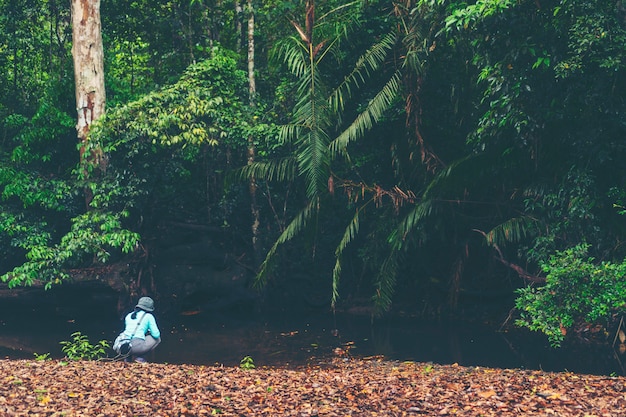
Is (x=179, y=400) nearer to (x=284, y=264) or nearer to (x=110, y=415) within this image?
(x=110, y=415)

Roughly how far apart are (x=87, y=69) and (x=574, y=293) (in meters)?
11.4

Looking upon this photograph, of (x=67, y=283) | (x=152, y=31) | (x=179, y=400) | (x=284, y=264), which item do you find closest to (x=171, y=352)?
(x=67, y=283)

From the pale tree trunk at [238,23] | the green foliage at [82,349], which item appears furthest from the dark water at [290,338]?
the pale tree trunk at [238,23]

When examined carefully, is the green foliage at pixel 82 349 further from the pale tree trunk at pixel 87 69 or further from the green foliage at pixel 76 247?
the pale tree trunk at pixel 87 69

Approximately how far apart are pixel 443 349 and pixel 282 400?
28.3 ft

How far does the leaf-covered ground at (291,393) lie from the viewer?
7.52m

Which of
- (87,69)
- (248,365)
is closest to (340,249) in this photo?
(248,365)

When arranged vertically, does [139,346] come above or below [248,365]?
above

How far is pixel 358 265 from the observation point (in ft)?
66.4

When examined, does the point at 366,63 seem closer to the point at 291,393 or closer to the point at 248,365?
the point at 248,365

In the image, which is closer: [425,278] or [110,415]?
[110,415]

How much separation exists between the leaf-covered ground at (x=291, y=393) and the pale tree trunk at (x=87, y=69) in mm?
7395

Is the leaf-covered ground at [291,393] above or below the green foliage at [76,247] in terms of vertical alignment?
below

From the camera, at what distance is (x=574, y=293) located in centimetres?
1062
